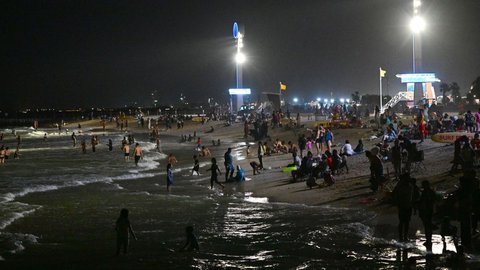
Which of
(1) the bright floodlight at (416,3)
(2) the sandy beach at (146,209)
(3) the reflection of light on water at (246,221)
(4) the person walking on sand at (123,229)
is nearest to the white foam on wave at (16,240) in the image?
(2) the sandy beach at (146,209)

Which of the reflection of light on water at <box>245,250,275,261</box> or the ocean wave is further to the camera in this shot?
the ocean wave

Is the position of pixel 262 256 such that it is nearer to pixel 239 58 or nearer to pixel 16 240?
pixel 16 240

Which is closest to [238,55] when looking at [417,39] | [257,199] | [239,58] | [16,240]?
[239,58]

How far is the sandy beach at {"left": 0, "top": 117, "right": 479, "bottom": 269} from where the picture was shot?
10.9 m

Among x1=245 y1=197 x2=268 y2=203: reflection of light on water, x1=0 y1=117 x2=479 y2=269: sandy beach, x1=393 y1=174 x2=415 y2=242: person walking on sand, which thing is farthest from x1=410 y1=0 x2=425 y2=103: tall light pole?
x1=393 y1=174 x2=415 y2=242: person walking on sand

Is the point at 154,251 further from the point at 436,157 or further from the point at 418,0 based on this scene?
the point at 418,0

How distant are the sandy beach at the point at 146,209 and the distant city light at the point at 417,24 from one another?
26.7m

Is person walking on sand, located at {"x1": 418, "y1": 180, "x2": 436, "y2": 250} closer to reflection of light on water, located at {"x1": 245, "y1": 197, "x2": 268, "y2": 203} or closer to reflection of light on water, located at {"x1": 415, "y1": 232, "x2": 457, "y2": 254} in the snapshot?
reflection of light on water, located at {"x1": 415, "y1": 232, "x2": 457, "y2": 254}

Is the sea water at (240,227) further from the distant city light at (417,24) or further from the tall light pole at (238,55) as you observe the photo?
the tall light pole at (238,55)

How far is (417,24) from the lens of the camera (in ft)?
158

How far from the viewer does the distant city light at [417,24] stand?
48.0 metres

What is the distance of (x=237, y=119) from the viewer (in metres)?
68.1

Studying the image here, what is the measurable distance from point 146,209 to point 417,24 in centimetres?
3928

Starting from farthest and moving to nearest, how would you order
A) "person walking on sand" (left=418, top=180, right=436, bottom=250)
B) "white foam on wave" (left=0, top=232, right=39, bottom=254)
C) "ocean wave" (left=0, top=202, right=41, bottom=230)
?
"ocean wave" (left=0, top=202, right=41, bottom=230), "white foam on wave" (left=0, top=232, right=39, bottom=254), "person walking on sand" (left=418, top=180, right=436, bottom=250)
